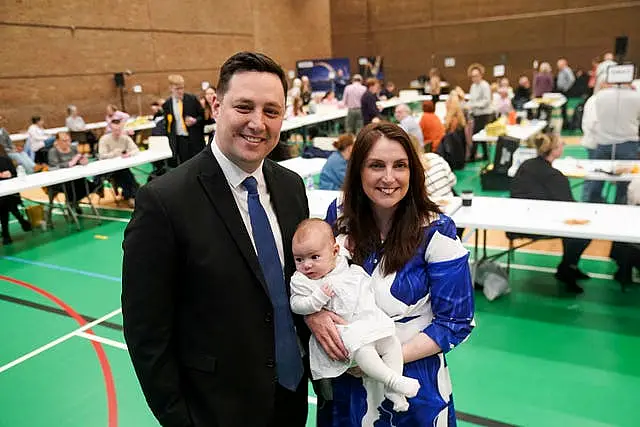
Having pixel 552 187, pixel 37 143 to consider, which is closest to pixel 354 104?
pixel 37 143

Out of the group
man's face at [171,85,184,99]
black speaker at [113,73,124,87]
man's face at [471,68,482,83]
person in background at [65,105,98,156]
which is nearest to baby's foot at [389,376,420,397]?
man's face at [171,85,184,99]

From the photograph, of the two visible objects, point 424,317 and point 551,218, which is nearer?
point 424,317

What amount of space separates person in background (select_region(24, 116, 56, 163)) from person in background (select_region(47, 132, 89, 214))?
328 cm

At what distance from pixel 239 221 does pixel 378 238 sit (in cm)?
57

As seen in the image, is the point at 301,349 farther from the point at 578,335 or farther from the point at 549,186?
the point at 549,186

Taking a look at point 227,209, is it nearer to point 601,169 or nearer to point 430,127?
point 601,169

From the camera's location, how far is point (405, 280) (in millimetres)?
1801

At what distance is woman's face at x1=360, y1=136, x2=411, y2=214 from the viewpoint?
6.03ft

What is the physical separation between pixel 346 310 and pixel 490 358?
2.57 metres

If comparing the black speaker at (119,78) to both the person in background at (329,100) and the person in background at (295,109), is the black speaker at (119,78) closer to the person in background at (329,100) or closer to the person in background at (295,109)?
the person in background at (295,109)

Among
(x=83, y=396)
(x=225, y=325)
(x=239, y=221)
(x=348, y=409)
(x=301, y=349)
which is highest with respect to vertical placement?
(x=239, y=221)

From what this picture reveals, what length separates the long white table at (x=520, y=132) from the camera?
896cm

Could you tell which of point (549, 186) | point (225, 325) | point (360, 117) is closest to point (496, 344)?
point (549, 186)

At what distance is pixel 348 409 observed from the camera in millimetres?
1916
